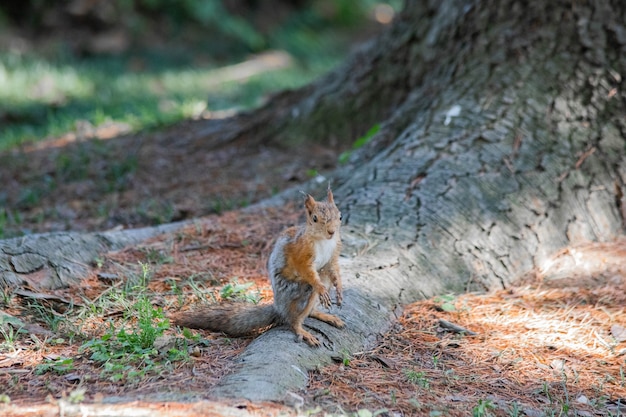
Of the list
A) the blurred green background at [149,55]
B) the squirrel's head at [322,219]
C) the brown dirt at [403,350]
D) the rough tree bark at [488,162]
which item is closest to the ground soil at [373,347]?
the brown dirt at [403,350]

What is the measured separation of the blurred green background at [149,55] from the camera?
8.24 m

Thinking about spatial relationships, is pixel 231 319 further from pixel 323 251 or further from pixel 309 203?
pixel 309 203

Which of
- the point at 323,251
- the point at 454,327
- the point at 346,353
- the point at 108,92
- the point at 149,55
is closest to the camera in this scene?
the point at 346,353

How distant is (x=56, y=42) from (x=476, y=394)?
10404 mm

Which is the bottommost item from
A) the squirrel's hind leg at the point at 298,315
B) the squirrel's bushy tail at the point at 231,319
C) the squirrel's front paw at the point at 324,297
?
the squirrel's bushy tail at the point at 231,319

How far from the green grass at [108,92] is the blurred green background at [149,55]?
16 mm

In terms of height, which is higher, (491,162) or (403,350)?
(491,162)

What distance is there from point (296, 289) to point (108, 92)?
713 centimetres

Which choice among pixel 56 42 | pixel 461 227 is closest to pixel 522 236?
pixel 461 227

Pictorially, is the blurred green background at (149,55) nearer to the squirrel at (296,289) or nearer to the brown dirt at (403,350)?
the brown dirt at (403,350)

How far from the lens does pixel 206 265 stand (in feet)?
→ 11.7

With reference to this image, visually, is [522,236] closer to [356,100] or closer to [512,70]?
[512,70]

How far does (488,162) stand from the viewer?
13.2ft

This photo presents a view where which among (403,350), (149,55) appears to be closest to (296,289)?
(403,350)
